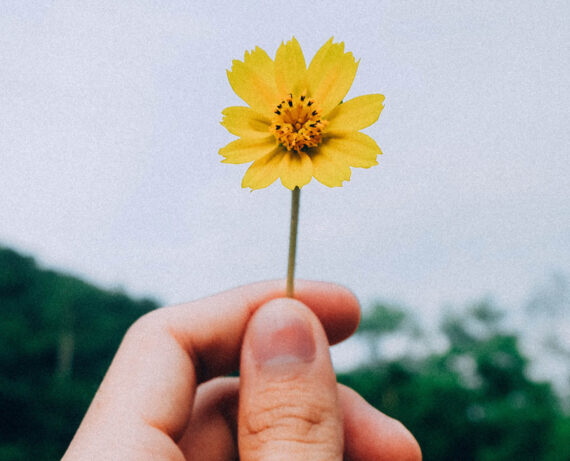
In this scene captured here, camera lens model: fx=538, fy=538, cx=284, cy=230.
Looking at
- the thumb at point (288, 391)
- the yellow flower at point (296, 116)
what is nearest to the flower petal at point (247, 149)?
the yellow flower at point (296, 116)

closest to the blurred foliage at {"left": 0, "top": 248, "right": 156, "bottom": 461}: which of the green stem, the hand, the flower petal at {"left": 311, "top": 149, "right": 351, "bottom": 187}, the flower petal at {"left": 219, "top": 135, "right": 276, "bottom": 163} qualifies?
the hand

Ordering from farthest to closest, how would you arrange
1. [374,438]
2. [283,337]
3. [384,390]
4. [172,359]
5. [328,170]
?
[384,390], [374,438], [172,359], [283,337], [328,170]

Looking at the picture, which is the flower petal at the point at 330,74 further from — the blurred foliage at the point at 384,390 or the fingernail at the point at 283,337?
the blurred foliage at the point at 384,390

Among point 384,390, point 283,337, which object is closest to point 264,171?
point 283,337

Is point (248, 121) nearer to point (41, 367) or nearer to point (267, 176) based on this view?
point (267, 176)

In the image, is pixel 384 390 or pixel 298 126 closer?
pixel 298 126

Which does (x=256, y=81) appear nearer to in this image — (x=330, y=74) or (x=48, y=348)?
(x=330, y=74)

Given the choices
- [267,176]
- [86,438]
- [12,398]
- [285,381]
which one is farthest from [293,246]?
[12,398]
